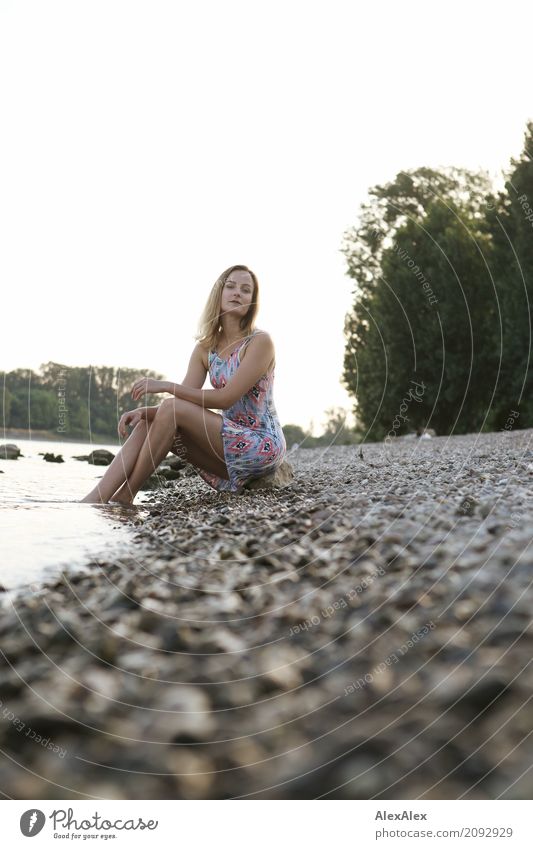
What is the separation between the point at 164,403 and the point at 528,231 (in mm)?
21087

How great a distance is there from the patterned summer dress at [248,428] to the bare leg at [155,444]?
0.47 m

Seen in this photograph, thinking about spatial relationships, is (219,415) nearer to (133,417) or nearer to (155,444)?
(155,444)

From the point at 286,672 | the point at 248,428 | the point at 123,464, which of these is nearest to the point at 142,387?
the point at 123,464

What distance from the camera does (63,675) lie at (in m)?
2.66

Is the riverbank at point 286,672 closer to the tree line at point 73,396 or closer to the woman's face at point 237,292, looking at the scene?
the tree line at point 73,396

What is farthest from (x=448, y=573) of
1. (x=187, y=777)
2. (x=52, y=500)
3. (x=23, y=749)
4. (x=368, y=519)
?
(x=52, y=500)

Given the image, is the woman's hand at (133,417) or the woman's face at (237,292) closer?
the woman's hand at (133,417)

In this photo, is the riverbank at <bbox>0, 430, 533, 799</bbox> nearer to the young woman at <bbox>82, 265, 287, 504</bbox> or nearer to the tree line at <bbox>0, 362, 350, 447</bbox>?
the young woman at <bbox>82, 265, 287, 504</bbox>

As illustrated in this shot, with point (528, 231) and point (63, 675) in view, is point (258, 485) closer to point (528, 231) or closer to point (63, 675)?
point (63, 675)

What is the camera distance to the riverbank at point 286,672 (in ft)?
7.01

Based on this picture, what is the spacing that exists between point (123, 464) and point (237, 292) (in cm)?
180
